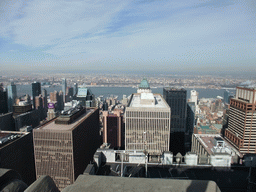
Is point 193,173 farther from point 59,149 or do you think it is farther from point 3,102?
point 3,102

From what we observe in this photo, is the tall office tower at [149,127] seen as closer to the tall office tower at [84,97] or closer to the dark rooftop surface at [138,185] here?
the dark rooftop surface at [138,185]

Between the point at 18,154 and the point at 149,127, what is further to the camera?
the point at 18,154

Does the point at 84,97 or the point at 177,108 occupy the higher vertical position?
the point at 84,97

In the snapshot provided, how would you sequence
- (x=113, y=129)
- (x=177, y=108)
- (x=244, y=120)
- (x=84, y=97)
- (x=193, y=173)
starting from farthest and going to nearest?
(x=177, y=108) → (x=84, y=97) → (x=113, y=129) → (x=244, y=120) → (x=193, y=173)

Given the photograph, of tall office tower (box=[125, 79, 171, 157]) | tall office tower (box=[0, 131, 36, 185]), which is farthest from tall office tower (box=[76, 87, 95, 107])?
tall office tower (box=[125, 79, 171, 157])

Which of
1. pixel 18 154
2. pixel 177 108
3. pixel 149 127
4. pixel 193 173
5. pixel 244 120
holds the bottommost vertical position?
pixel 18 154

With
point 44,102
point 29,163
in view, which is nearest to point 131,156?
point 29,163

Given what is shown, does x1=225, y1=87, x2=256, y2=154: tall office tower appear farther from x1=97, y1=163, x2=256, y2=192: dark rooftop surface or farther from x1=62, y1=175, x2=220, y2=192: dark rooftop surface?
x1=62, y1=175, x2=220, y2=192: dark rooftop surface

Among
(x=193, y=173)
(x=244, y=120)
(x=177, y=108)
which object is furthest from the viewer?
(x=177, y=108)

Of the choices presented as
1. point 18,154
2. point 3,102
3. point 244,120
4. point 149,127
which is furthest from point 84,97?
point 244,120
